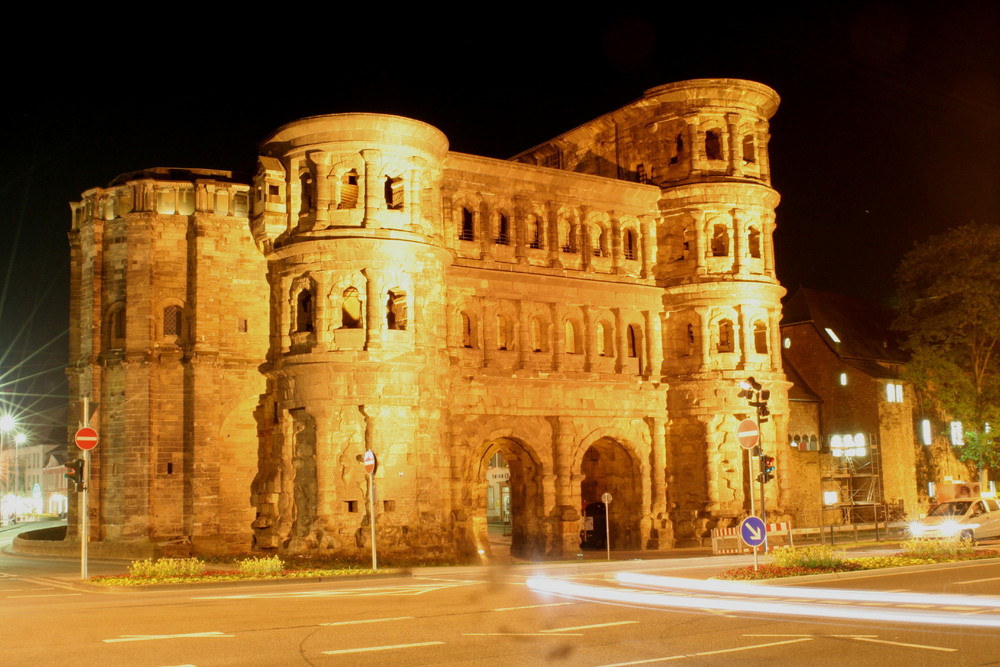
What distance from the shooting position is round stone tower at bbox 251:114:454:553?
36062 millimetres

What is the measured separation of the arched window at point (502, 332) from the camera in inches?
1662

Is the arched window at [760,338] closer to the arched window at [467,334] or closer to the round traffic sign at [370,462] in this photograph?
the arched window at [467,334]

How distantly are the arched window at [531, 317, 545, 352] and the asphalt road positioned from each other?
18922 millimetres

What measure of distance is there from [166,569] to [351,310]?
46.4 feet

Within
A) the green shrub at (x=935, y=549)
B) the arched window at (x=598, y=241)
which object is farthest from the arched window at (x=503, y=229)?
the green shrub at (x=935, y=549)

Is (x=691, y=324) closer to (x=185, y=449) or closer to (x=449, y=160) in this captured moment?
(x=449, y=160)

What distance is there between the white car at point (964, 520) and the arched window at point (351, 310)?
819 inches

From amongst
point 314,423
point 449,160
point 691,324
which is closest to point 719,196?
point 691,324

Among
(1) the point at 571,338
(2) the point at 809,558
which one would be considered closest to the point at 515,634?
(2) the point at 809,558

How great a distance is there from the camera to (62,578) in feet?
93.7

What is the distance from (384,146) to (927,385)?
129 ft

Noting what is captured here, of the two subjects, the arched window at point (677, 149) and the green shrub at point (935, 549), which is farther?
the arched window at point (677, 149)

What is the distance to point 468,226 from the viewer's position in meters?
42.2

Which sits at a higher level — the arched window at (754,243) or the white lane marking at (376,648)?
the arched window at (754,243)
